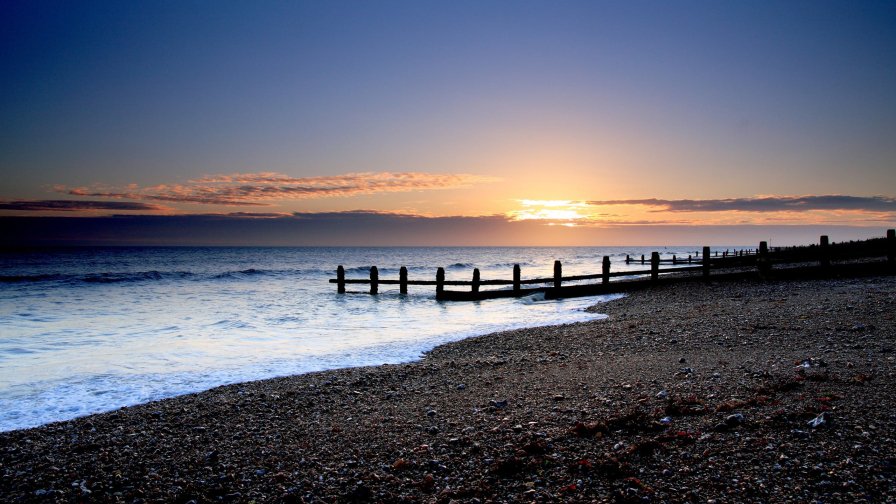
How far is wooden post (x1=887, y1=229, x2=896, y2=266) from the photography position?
18.7 m

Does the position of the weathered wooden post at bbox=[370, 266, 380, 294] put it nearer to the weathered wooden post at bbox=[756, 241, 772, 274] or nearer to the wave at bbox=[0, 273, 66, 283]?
the weathered wooden post at bbox=[756, 241, 772, 274]

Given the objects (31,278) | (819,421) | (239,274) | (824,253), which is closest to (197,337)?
(819,421)

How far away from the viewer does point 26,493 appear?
15.0ft

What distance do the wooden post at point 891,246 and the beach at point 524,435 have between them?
42.2 ft

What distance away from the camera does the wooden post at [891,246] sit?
18.7 meters

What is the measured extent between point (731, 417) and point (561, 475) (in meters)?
1.89

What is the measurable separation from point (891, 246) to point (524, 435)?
2133 cm

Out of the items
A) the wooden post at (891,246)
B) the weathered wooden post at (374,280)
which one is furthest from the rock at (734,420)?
the weathered wooden post at (374,280)

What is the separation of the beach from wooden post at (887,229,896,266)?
12855mm

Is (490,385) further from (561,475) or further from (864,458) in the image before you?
(864,458)

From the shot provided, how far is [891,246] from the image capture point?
1892cm

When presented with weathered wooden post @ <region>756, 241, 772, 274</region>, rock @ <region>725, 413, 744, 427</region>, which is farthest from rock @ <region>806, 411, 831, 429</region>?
weathered wooden post @ <region>756, 241, 772, 274</region>

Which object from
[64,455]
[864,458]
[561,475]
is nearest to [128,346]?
[64,455]

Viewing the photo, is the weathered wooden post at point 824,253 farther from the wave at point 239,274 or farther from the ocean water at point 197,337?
the wave at point 239,274
